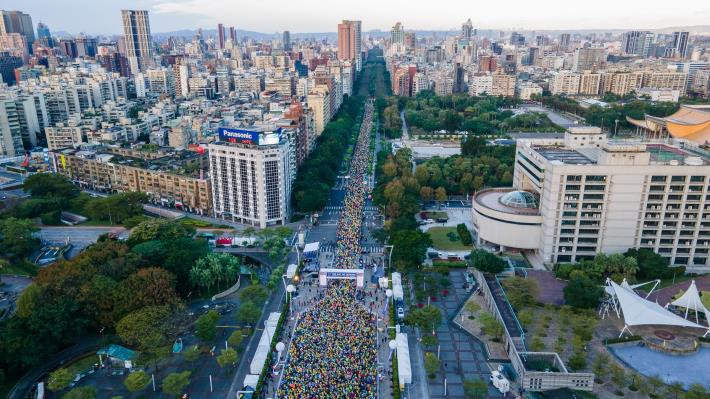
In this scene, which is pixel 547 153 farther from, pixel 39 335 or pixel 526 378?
pixel 39 335

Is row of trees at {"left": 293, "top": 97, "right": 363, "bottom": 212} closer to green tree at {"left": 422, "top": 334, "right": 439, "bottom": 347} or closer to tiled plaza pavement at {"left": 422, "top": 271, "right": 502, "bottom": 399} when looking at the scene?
tiled plaza pavement at {"left": 422, "top": 271, "right": 502, "bottom": 399}

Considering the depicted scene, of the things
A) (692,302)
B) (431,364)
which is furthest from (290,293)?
(692,302)

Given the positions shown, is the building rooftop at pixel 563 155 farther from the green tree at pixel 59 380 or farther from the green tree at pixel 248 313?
the green tree at pixel 59 380

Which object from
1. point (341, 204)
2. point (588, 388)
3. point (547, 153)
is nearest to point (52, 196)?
point (341, 204)

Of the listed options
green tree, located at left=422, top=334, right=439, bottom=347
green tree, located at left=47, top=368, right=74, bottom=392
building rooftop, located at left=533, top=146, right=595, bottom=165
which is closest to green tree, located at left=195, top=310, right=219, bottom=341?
green tree, located at left=47, top=368, right=74, bottom=392

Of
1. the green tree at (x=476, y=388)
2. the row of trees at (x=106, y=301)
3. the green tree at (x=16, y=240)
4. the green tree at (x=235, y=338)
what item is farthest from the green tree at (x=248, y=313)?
the green tree at (x=16, y=240)
